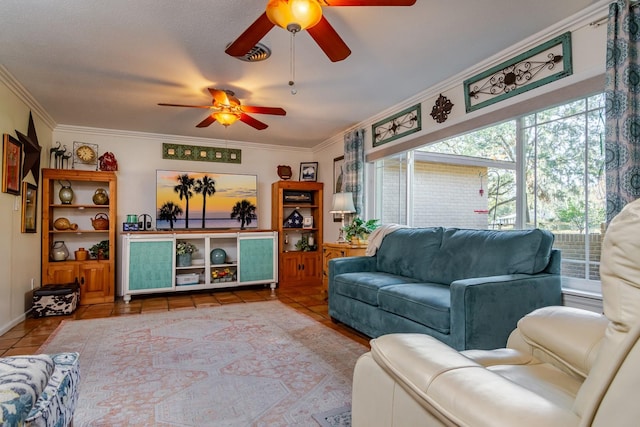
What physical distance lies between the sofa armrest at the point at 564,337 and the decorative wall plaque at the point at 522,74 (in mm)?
1973

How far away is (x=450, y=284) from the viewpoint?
274 centimetres

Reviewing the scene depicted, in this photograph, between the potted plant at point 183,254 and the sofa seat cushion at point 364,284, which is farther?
the potted plant at point 183,254

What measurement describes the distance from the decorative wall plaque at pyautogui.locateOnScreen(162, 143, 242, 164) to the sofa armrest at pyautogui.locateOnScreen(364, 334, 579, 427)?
524cm

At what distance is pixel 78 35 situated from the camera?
2545 mm

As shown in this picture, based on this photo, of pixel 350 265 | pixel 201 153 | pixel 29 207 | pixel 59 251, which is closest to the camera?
pixel 350 265

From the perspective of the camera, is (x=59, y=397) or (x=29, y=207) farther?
(x=29, y=207)

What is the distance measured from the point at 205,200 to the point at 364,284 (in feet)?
10.9

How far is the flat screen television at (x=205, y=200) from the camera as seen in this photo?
5164 millimetres

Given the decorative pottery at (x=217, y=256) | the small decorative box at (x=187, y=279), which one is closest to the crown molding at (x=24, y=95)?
the small decorative box at (x=187, y=279)

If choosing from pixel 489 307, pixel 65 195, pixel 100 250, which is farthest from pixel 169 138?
pixel 489 307

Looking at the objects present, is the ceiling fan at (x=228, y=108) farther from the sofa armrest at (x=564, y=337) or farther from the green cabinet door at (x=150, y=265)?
the sofa armrest at (x=564, y=337)

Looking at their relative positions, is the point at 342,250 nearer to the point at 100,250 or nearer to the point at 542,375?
the point at 542,375

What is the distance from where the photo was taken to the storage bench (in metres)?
3.81

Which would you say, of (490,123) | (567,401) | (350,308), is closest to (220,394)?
(350,308)
